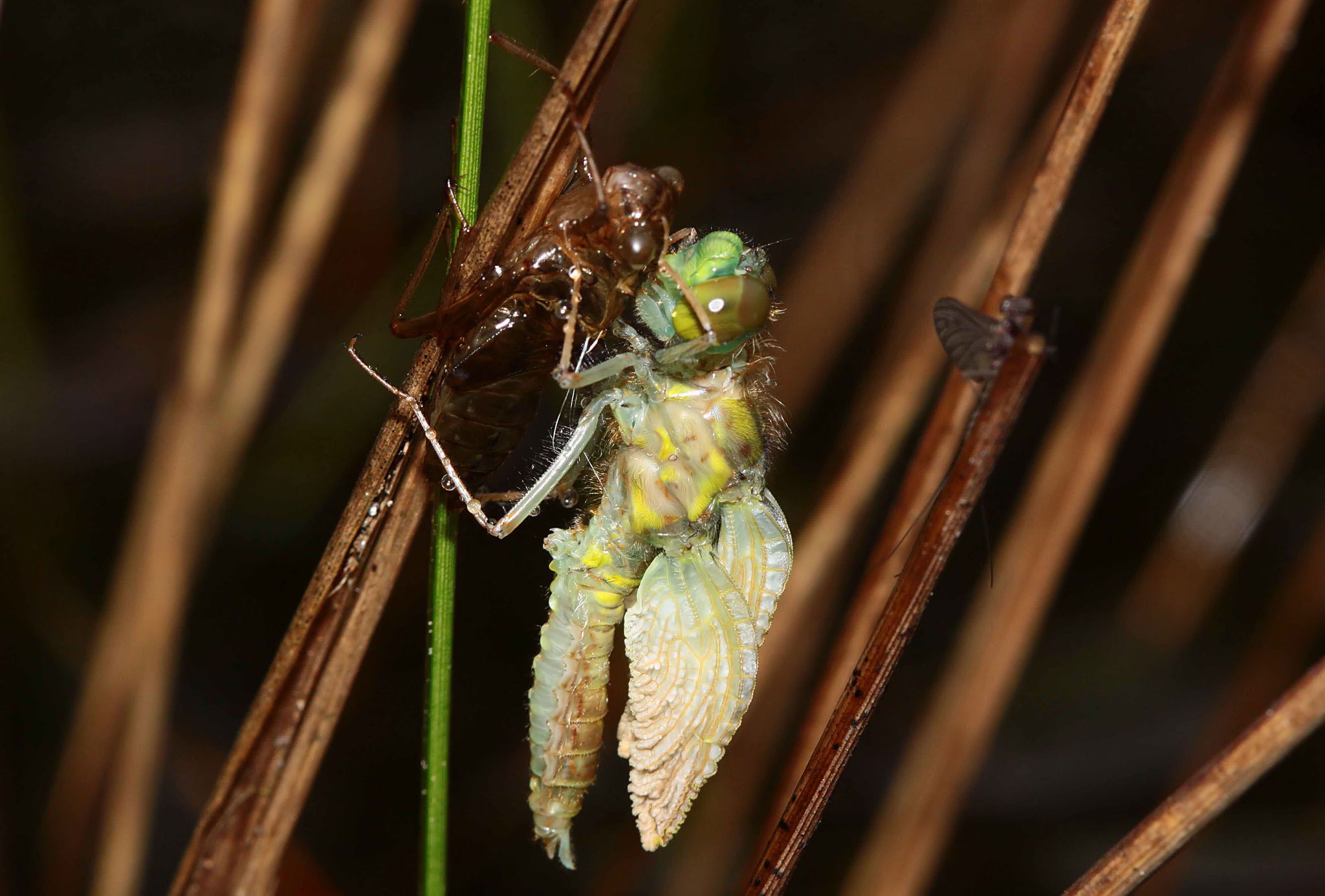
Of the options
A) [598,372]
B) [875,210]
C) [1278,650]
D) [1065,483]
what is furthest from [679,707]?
[1278,650]

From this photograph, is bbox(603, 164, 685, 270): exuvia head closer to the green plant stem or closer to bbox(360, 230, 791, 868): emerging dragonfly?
bbox(360, 230, 791, 868): emerging dragonfly

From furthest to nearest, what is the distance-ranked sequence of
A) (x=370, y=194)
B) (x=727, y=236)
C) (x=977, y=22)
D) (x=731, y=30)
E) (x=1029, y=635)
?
(x=731, y=30) → (x=370, y=194) → (x=977, y=22) → (x=1029, y=635) → (x=727, y=236)

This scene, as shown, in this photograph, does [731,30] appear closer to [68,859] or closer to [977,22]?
[977,22]

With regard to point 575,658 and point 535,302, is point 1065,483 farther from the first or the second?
point 535,302

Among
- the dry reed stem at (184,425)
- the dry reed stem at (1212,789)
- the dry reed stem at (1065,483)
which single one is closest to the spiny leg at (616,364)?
the dry reed stem at (184,425)

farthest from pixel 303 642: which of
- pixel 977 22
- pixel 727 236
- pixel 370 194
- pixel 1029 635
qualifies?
pixel 977 22

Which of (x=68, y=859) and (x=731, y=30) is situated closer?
(x=68, y=859)
